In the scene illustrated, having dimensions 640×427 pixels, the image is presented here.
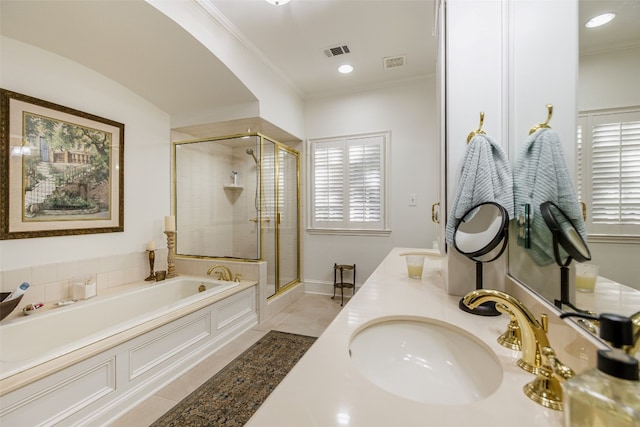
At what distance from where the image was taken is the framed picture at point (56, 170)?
1.74m

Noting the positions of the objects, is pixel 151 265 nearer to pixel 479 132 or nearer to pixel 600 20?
→ pixel 479 132

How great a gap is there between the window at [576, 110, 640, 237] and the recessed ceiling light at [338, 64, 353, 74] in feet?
8.77

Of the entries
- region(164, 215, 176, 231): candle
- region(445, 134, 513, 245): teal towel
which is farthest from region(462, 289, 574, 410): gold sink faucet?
region(164, 215, 176, 231): candle

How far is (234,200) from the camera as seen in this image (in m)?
3.23

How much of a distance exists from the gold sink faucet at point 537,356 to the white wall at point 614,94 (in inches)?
6.2

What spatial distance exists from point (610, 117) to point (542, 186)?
0.91 feet

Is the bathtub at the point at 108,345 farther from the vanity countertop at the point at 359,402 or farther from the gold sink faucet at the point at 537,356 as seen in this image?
the gold sink faucet at the point at 537,356

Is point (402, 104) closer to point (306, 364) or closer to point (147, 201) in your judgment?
point (147, 201)

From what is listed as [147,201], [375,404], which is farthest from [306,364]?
[147,201]

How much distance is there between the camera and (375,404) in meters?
0.47

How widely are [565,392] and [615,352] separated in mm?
88

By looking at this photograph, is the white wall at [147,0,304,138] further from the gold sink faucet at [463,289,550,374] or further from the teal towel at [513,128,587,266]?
the gold sink faucet at [463,289,550,374]

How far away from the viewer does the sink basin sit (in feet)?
2.15

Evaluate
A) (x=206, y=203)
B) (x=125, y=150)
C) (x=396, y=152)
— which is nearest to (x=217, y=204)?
(x=206, y=203)
